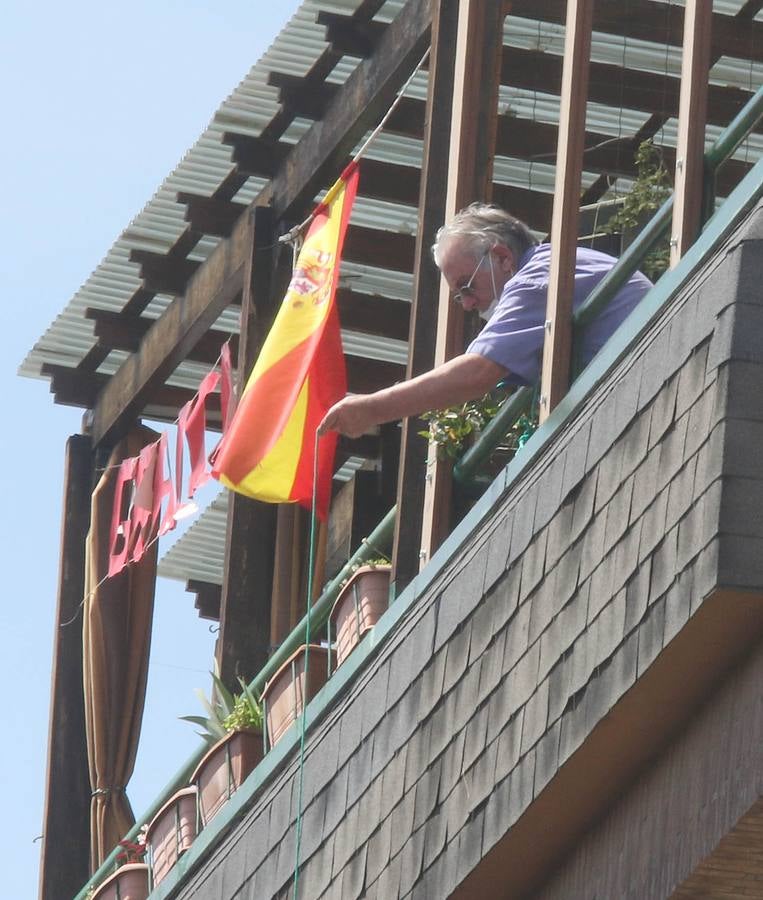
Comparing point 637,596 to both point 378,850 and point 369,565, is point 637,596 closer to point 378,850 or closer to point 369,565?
point 378,850

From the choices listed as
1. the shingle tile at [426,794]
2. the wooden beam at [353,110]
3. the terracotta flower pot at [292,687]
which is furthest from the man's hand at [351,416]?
the wooden beam at [353,110]

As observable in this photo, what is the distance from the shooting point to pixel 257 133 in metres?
11.1

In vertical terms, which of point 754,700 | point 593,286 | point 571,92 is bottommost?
point 754,700

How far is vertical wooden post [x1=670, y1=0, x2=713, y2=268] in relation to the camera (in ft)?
21.3

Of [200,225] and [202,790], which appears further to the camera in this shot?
[200,225]

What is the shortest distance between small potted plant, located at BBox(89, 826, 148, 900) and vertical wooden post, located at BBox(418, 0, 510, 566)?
2841 mm

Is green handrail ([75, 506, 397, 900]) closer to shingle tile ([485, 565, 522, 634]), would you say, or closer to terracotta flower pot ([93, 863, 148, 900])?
terracotta flower pot ([93, 863, 148, 900])

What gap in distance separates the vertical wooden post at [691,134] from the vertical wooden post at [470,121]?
1.49 metres

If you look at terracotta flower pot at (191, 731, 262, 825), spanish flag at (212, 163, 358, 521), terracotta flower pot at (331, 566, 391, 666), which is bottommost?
terracotta flower pot at (191, 731, 262, 825)

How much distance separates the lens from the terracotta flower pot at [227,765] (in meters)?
8.95

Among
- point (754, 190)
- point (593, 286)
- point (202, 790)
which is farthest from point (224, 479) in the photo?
point (754, 190)

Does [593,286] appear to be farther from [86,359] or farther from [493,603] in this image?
[86,359]

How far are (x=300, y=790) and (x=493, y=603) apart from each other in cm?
150

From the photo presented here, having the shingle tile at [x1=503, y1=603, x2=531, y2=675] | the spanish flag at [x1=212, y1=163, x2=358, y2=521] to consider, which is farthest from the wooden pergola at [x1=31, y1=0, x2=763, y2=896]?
the shingle tile at [x1=503, y1=603, x2=531, y2=675]
